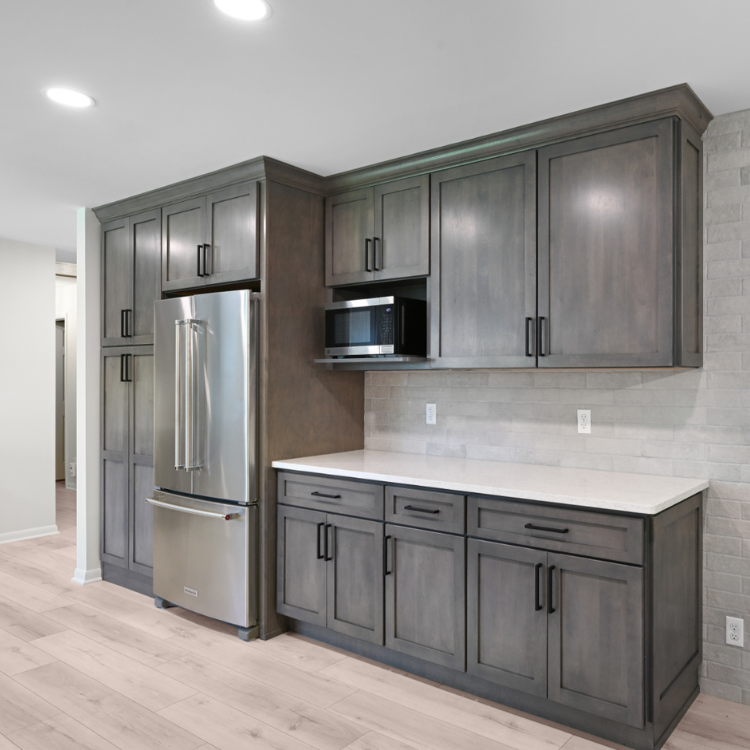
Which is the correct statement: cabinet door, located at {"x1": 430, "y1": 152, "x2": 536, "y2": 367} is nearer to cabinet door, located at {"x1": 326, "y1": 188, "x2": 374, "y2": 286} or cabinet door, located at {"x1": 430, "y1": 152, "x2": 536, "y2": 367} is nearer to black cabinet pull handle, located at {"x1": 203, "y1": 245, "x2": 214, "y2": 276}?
cabinet door, located at {"x1": 326, "y1": 188, "x2": 374, "y2": 286}

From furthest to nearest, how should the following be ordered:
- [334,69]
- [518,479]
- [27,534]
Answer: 1. [27,534]
2. [518,479]
3. [334,69]

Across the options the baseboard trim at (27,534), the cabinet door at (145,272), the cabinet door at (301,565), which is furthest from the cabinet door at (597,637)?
the baseboard trim at (27,534)

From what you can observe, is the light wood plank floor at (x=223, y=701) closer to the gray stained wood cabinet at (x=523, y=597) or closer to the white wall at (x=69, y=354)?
the gray stained wood cabinet at (x=523, y=597)

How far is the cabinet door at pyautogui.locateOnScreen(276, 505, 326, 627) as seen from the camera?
3.12 m

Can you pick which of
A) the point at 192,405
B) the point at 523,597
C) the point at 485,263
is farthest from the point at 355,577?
the point at 485,263

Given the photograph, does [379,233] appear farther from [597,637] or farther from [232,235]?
[597,637]

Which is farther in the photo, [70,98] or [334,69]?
[70,98]

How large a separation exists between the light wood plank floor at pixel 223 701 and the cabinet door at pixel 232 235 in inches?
75.0

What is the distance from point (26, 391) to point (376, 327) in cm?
365

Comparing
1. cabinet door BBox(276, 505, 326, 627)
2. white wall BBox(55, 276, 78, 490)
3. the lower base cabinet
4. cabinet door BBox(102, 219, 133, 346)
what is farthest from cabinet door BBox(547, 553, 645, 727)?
white wall BBox(55, 276, 78, 490)

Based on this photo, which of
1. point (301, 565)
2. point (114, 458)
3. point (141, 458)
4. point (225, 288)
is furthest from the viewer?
point (114, 458)

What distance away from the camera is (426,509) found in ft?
8.96

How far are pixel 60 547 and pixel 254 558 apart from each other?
2622mm

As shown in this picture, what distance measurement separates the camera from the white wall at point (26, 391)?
17.0 feet
